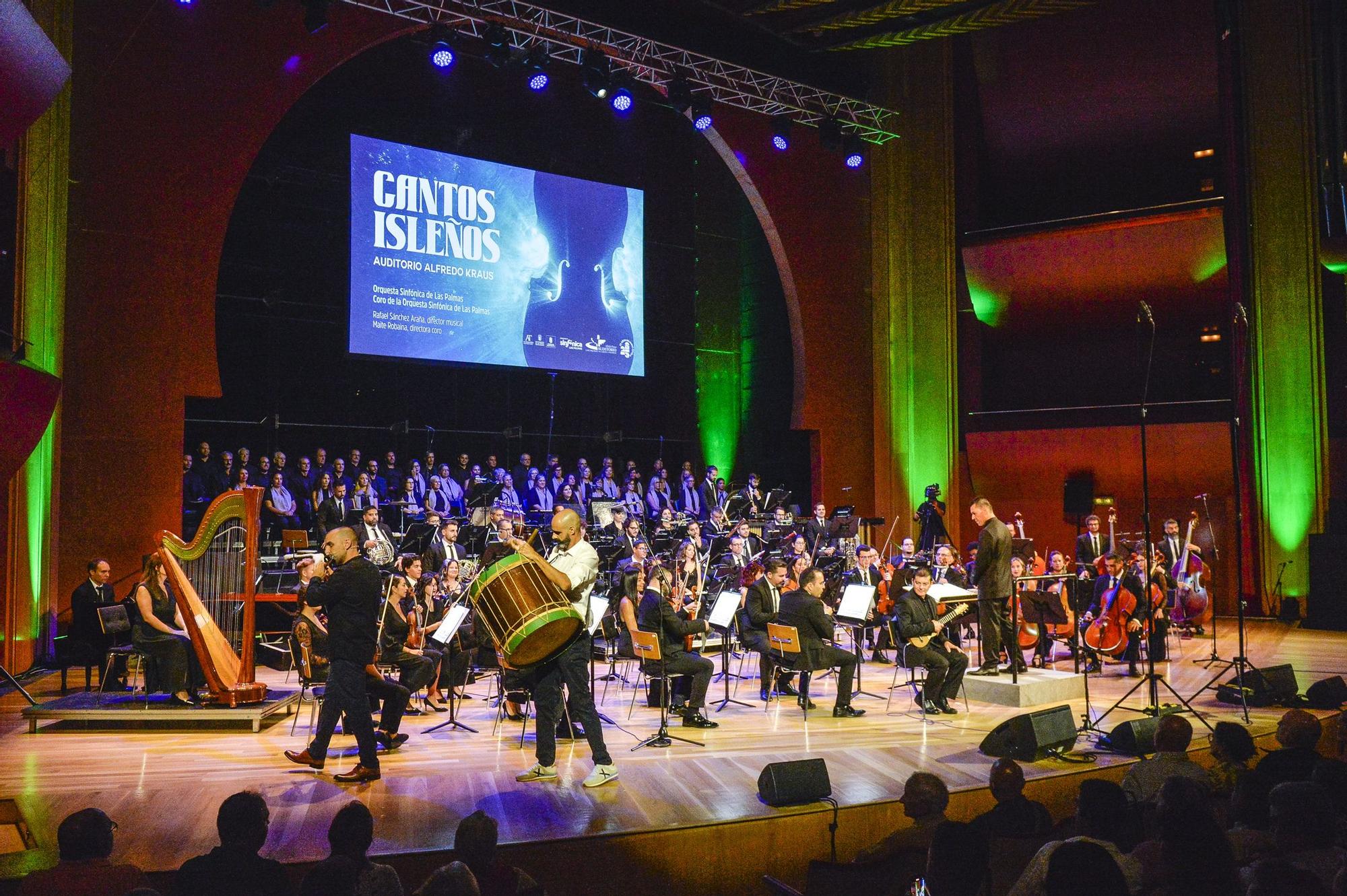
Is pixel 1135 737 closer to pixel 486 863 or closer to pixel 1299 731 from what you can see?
pixel 1299 731

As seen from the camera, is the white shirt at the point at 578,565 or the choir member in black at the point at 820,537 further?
the choir member in black at the point at 820,537

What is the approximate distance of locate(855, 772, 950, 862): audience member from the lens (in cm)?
392

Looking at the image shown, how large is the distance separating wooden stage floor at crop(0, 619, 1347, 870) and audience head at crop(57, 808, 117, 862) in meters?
1.11

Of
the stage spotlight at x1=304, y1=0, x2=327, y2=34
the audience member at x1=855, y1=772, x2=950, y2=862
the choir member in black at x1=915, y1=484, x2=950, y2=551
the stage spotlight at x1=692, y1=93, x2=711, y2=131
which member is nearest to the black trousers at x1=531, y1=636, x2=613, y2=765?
the audience member at x1=855, y1=772, x2=950, y2=862

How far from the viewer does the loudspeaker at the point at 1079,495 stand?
15641mm

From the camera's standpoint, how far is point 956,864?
338 centimetres

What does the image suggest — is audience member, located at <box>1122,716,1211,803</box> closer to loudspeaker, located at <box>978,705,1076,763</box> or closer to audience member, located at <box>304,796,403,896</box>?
loudspeaker, located at <box>978,705,1076,763</box>

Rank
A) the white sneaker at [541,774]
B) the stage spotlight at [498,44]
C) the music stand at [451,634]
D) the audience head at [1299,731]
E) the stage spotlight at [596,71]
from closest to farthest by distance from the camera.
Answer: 1. the audience head at [1299,731]
2. the white sneaker at [541,774]
3. the music stand at [451,634]
4. the stage spotlight at [498,44]
5. the stage spotlight at [596,71]

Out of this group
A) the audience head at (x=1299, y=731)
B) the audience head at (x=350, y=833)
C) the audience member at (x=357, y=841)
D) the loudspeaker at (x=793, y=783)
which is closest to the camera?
the audience member at (x=357, y=841)

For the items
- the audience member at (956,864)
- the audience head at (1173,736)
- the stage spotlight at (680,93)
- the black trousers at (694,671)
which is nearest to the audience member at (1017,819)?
the audience member at (956,864)

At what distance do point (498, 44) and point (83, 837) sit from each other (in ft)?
34.4

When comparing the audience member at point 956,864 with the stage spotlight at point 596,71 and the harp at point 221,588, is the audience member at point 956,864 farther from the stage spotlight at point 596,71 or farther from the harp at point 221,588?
the stage spotlight at point 596,71

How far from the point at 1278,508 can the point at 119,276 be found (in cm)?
1480

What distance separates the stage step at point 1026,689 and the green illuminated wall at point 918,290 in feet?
24.8
